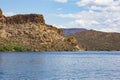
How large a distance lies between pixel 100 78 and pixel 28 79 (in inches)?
560

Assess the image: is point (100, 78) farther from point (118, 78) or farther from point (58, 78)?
point (58, 78)

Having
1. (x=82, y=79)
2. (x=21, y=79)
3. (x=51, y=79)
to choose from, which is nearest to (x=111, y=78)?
(x=82, y=79)

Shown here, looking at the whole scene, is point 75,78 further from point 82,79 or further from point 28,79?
point 28,79

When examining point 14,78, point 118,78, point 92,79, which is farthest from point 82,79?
point 14,78

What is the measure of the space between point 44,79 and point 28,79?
2.99 metres

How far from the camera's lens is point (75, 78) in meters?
76.0

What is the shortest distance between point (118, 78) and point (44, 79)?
14.7 metres

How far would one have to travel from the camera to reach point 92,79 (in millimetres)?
73938

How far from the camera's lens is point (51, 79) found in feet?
241

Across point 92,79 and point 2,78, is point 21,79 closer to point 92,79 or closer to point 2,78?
point 2,78

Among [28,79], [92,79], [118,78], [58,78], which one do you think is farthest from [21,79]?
[118,78]

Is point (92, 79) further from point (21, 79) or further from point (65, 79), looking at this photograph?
point (21, 79)

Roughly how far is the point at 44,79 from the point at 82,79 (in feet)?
24.2

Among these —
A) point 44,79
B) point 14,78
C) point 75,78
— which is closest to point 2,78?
point 14,78
